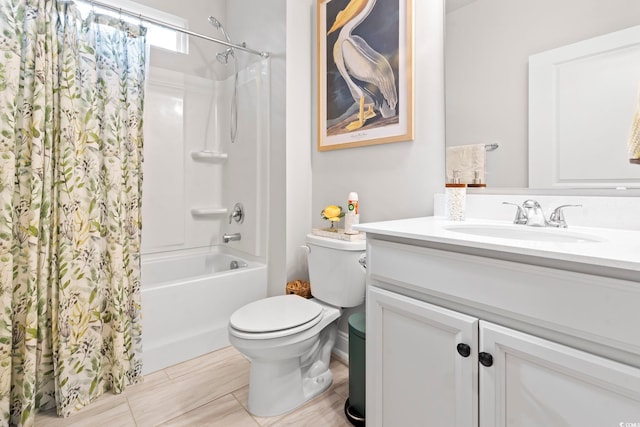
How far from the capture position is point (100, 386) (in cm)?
157

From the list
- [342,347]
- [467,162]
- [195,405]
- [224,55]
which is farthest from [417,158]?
[224,55]

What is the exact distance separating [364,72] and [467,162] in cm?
78

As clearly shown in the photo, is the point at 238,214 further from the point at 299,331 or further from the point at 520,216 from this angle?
the point at 520,216

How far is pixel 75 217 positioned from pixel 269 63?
1501mm

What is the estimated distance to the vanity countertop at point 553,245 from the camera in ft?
2.13

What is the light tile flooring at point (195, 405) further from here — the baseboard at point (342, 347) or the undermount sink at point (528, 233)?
the undermount sink at point (528, 233)

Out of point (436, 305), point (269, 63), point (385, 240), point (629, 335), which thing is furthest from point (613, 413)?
point (269, 63)

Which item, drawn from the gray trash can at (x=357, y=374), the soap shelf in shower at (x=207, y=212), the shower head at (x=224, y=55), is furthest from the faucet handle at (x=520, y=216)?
the shower head at (x=224, y=55)

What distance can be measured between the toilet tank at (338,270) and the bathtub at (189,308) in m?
0.64

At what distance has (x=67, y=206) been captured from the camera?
56.9 inches

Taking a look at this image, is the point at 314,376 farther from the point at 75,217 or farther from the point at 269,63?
the point at 269,63

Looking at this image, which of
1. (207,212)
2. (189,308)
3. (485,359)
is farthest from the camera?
(207,212)

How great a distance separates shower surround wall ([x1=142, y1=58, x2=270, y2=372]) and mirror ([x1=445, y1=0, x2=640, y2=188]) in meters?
1.27

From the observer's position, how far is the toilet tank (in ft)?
5.18
